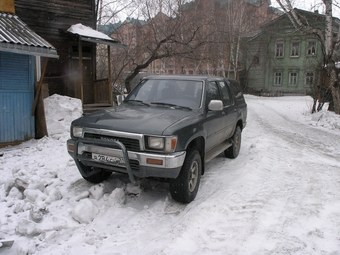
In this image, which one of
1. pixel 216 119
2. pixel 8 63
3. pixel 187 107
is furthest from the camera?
pixel 8 63

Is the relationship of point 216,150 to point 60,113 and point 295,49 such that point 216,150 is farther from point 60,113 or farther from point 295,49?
point 295,49

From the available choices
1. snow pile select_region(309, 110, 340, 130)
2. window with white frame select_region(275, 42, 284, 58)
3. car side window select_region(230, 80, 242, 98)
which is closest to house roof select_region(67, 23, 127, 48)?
car side window select_region(230, 80, 242, 98)

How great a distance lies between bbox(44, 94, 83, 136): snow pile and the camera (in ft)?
29.0

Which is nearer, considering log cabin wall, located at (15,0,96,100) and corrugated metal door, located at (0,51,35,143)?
corrugated metal door, located at (0,51,35,143)

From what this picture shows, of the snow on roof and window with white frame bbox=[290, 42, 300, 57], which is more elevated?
window with white frame bbox=[290, 42, 300, 57]

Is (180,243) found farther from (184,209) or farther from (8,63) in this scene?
(8,63)

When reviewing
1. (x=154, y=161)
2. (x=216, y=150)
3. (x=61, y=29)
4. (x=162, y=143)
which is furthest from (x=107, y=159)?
(x=61, y=29)

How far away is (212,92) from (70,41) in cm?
957

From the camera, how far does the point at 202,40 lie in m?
19.4

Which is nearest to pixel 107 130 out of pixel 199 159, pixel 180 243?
pixel 199 159

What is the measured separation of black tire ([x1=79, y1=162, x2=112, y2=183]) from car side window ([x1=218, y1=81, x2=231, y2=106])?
271 cm

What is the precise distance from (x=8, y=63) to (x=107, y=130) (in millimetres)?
5204

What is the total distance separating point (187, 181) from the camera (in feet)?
13.4

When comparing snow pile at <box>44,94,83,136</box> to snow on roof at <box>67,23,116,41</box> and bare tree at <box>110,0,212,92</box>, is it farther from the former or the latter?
bare tree at <box>110,0,212,92</box>
